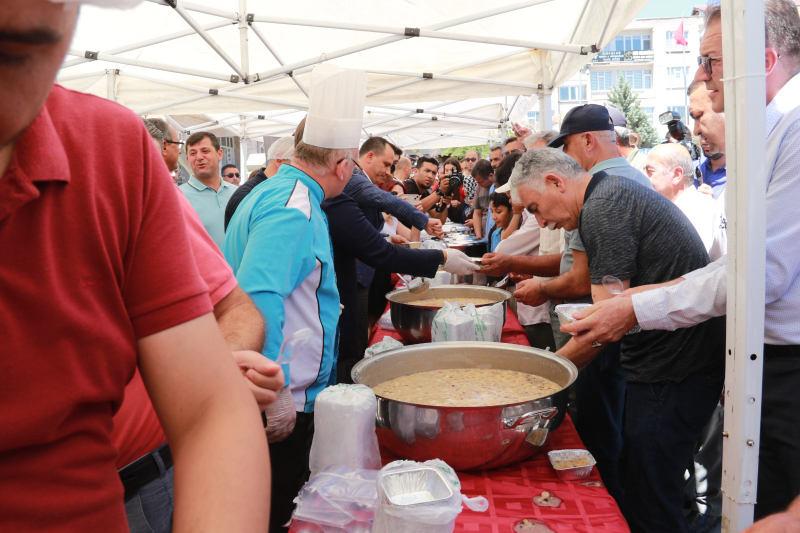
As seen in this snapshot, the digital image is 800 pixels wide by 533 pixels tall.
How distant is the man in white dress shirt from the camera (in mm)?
1283

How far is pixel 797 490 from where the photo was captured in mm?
1359

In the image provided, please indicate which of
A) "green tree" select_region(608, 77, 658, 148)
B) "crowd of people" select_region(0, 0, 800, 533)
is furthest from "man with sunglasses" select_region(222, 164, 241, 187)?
"green tree" select_region(608, 77, 658, 148)

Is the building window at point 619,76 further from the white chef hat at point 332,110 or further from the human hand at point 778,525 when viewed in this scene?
the human hand at point 778,525

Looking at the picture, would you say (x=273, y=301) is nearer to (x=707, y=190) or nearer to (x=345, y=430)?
(x=345, y=430)

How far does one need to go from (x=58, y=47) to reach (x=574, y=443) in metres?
1.34

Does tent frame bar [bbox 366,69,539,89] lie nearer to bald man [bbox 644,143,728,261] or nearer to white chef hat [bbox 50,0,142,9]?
bald man [bbox 644,143,728,261]

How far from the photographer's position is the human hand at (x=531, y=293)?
2.60 m

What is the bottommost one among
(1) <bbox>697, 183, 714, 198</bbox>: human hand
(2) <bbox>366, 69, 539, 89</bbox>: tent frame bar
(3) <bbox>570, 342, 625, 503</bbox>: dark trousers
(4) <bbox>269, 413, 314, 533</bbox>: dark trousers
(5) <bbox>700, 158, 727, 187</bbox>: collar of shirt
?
(3) <bbox>570, 342, 625, 503</bbox>: dark trousers

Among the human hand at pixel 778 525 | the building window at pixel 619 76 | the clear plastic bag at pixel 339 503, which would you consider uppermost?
the building window at pixel 619 76

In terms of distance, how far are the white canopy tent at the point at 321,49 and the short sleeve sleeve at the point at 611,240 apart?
174 centimetres

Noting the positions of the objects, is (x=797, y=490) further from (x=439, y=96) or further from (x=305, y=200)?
(x=439, y=96)

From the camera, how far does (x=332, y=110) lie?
202cm

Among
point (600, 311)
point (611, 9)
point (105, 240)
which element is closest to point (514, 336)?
point (600, 311)

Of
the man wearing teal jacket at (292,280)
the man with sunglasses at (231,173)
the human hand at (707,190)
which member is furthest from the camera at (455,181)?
the man wearing teal jacket at (292,280)
